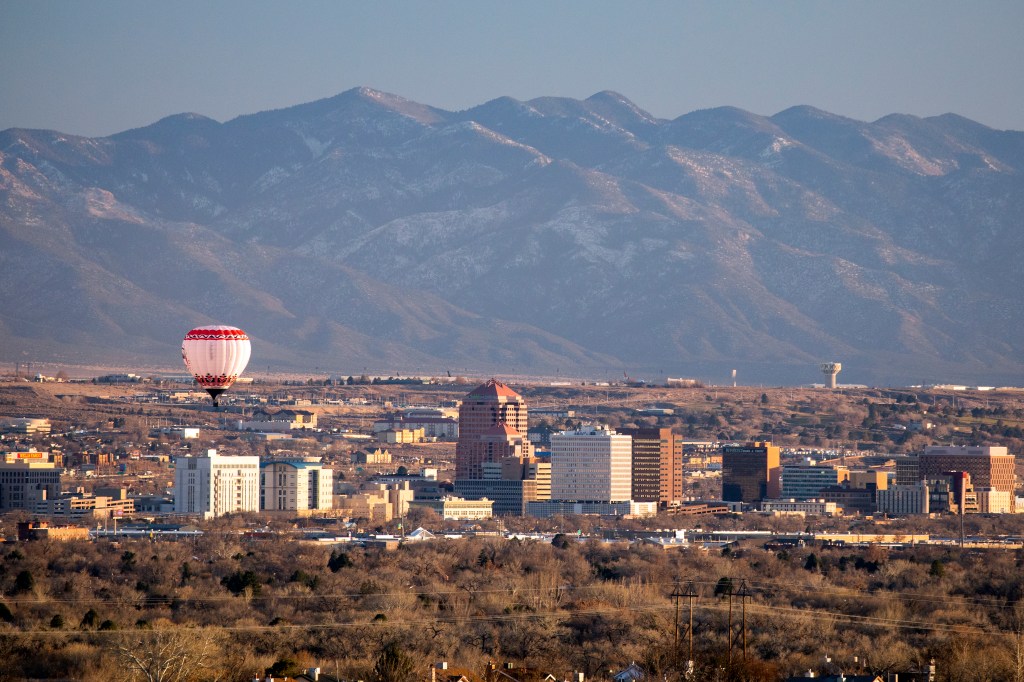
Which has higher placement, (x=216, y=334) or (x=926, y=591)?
(x=216, y=334)

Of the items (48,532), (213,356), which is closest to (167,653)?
(213,356)

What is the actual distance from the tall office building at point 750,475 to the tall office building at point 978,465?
1123 centimetres

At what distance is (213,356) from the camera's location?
9269 centimetres

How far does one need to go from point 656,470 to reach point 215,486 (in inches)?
1443

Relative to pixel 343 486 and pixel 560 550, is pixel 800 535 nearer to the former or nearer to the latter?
pixel 560 550

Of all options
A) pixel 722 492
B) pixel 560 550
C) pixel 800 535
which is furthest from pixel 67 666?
pixel 722 492

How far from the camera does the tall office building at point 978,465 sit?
18988cm

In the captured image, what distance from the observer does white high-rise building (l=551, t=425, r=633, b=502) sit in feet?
603

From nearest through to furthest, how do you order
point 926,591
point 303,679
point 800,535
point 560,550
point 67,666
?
point 303,679
point 67,666
point 926,591
point 560,550
point 800,535

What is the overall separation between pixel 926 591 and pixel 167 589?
97.4 feet

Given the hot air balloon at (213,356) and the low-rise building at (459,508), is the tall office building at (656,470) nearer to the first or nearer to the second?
the low-rise building at (459,508)

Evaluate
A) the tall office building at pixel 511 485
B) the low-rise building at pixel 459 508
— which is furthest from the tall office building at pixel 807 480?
the low-rise building at pixel 459 508

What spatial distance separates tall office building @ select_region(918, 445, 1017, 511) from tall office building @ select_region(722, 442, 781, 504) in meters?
11.2

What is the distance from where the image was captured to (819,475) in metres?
190
